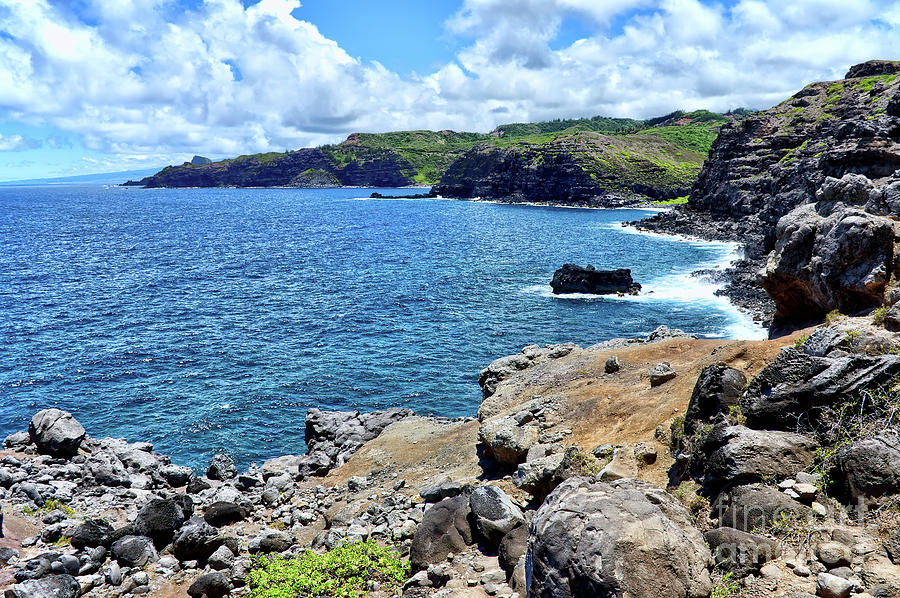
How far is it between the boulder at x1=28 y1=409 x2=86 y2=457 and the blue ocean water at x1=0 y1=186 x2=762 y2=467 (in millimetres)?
5850

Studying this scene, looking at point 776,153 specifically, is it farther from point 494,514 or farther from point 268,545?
point 268,545

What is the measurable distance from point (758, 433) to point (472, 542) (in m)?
7.23

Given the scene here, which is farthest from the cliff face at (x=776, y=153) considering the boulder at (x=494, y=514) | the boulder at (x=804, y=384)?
the boulder at (x=494, y=514)

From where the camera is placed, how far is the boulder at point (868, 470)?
9312mm

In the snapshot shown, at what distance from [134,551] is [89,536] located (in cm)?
186

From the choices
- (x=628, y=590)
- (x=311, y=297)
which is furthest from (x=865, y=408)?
(x=311, y=297)

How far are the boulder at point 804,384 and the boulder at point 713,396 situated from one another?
2.53 feet

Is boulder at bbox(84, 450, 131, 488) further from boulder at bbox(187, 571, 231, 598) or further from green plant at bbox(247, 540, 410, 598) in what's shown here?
green plant at bbox(247, 540, 410, 598)

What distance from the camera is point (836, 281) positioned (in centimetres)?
2270

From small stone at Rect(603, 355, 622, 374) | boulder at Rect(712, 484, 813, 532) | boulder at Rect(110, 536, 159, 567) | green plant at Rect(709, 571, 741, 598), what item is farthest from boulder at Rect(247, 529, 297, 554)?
small stone at Rect(603, 355, 622, 374)

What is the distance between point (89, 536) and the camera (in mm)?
16641

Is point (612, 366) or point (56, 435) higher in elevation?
point (612, 366)

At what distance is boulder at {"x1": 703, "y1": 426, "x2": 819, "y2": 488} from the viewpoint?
424 inches

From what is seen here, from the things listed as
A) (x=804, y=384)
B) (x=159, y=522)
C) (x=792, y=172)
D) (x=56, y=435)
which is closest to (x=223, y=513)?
(x=159, y=522)
